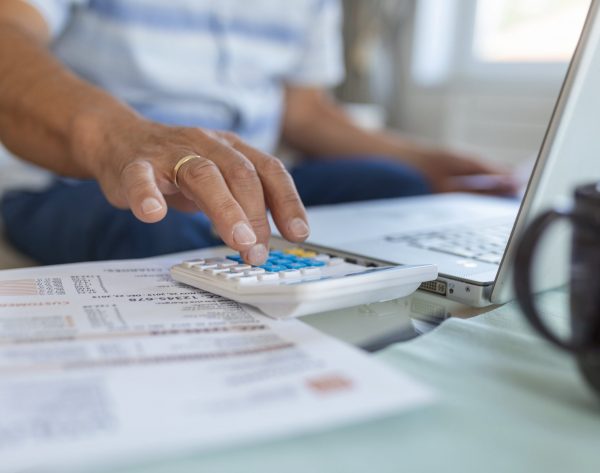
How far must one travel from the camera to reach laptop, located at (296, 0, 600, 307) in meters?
0.43

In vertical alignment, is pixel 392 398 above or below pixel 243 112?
below

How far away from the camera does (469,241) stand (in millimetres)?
630

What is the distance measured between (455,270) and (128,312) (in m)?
0.25

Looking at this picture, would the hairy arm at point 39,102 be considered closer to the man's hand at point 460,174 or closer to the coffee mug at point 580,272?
the coffee mug at point 580,272

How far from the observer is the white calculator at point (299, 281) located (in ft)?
1.35

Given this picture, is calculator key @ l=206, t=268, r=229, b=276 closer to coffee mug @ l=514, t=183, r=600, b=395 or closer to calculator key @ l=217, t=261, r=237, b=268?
calculator key @ l=217, t=261, r=237, b=268

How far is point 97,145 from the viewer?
0.67m

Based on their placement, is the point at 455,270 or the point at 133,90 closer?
the point at 455,270

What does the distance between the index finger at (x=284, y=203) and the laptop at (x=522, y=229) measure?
0.05 metres

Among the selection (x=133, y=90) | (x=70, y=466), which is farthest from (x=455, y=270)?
(x=133, y=90)

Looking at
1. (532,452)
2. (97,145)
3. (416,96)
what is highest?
(416,96)

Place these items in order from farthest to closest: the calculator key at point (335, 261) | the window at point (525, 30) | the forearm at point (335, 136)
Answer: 1. the window at point (525, 30)
2. the forearm at point (335, 136)
3. the calculator key at point (335, 261)

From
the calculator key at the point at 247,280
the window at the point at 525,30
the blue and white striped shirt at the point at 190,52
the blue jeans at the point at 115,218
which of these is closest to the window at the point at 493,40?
the window at the point at 525,30

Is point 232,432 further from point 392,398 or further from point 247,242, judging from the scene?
point 247,242
